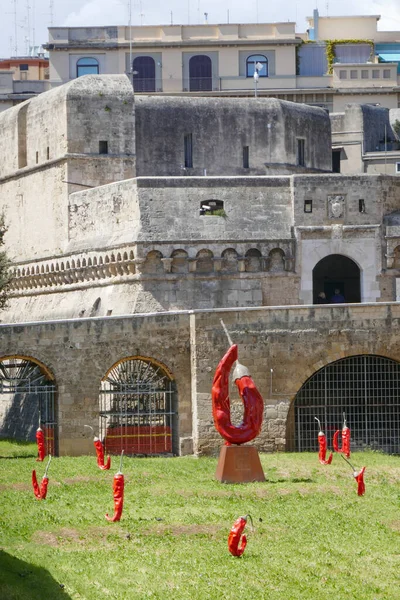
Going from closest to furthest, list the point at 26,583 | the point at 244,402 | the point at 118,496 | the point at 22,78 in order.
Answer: the point at 26,583 < the point at 118,496 < the point at 244,402 < the point at 22,78

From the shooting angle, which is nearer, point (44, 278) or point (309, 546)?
point (309, 546)

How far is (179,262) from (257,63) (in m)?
32.9

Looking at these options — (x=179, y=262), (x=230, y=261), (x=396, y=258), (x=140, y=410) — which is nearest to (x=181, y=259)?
(x=179, y=262)

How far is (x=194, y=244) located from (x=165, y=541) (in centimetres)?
1754

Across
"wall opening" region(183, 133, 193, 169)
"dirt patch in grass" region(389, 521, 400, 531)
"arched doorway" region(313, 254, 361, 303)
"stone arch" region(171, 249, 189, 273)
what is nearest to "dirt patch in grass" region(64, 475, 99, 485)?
"dirt patch in grass" region(389, 521, 400, 531)

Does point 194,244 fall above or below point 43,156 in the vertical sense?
below

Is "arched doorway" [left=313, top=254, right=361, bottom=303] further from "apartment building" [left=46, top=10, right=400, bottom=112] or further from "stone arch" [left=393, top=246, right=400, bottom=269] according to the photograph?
"apartment building" [left=46, top=10, right=400, bottom=112]

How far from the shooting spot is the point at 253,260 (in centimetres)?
4359

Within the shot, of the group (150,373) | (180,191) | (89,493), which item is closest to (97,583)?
(89,493)

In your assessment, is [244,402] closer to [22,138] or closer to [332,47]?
[22,138]

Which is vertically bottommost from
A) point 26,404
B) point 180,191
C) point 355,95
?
point 26,404

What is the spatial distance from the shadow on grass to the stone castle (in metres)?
11.9

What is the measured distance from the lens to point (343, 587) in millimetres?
24453

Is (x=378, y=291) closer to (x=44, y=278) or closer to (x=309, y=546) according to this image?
(x=44, y=278)
